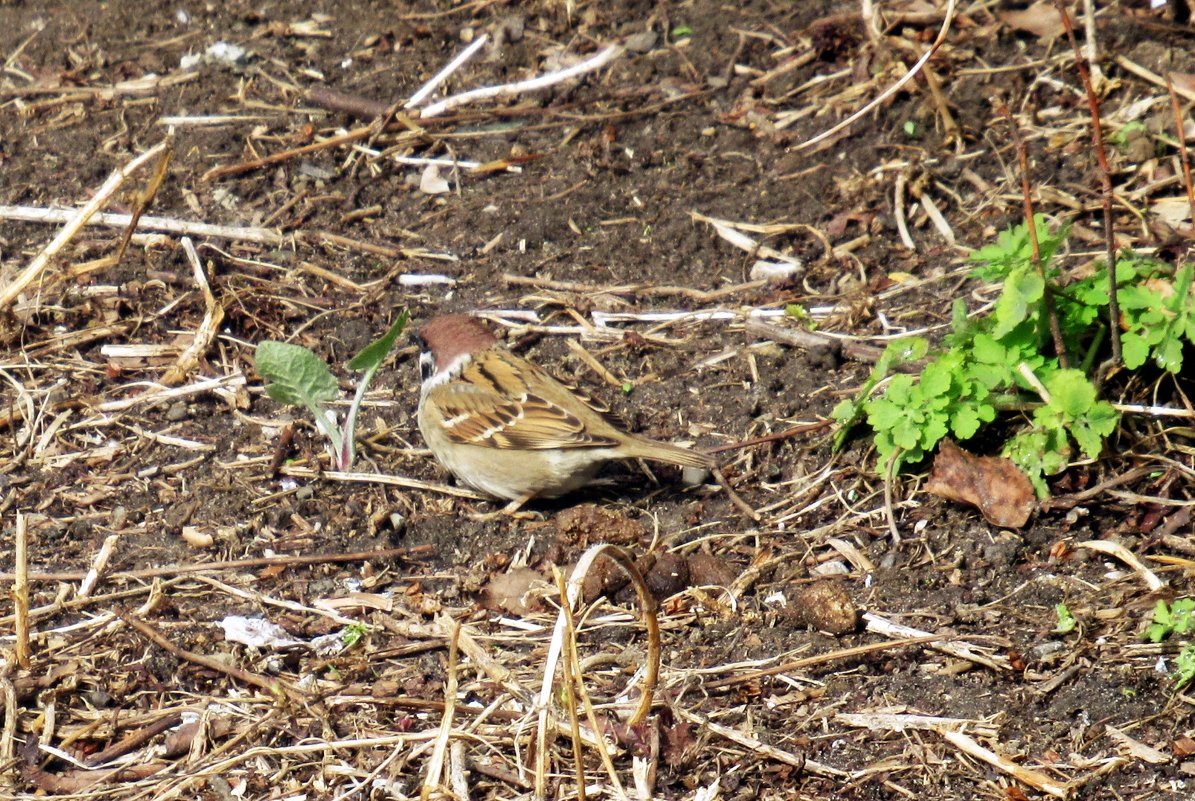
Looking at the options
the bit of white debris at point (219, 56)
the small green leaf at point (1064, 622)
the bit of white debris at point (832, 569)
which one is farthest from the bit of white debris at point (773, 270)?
the bit of white debris at point (219, 56)

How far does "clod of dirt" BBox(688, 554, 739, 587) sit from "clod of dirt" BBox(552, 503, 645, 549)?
31 centimetres

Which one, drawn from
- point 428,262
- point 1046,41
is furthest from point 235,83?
point 1046,41

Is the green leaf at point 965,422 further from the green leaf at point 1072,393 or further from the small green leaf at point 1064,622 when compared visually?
the small green leaf at point 1064,622

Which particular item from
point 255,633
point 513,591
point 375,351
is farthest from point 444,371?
point 255,633

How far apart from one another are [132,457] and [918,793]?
305cm

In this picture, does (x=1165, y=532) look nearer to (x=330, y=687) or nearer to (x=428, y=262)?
(x=330, y=687)

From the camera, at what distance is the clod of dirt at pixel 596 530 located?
445 centimetres

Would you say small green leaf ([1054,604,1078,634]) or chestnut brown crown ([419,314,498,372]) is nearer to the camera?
small green leaf ([1054,604,1078,634])

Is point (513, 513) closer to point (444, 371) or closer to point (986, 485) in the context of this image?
point (444, 371)

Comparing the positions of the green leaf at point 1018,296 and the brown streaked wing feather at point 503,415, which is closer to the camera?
the green leaf at point 1018,296

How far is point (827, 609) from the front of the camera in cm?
382

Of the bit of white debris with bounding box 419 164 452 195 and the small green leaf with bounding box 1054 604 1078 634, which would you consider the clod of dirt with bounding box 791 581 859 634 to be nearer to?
the small green leaf with bounding box 1054 604 1078 634

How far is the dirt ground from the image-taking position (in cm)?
353

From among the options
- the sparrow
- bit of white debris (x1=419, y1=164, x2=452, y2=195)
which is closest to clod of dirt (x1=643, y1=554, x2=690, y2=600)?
the sparrow
